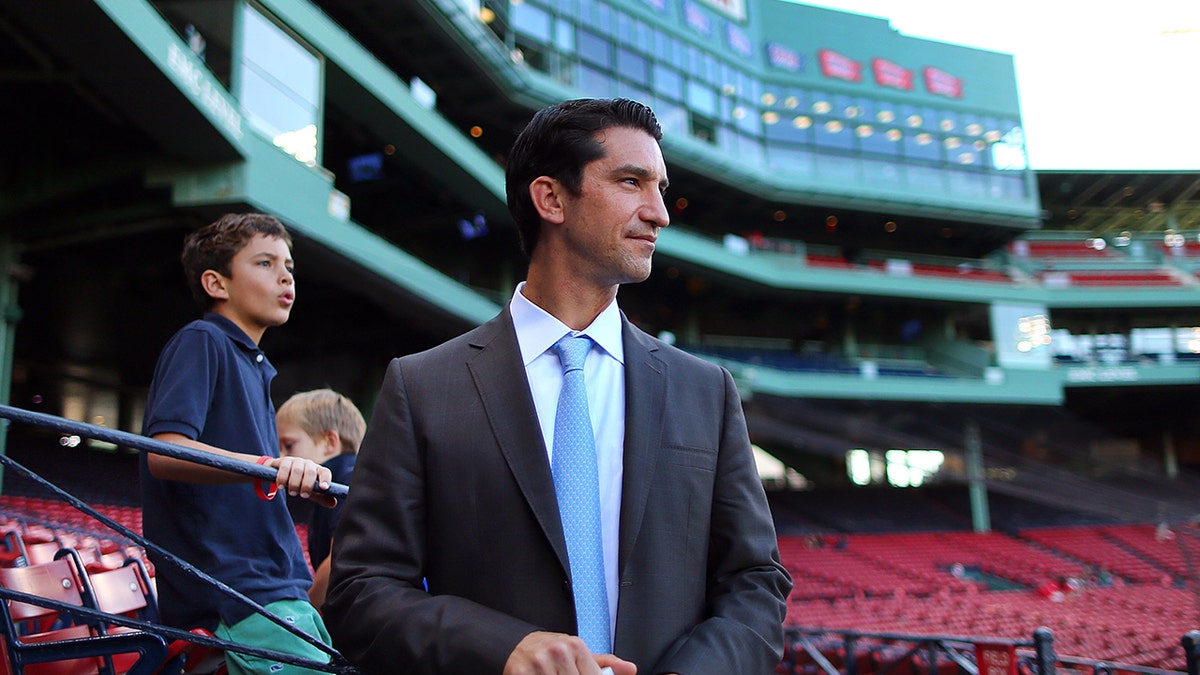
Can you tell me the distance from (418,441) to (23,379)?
82.8 feet

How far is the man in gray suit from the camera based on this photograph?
1795 mm

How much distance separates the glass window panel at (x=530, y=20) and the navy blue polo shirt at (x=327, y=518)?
23904mm

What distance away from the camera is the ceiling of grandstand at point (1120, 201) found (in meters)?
41.1

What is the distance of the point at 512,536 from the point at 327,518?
1.93 m

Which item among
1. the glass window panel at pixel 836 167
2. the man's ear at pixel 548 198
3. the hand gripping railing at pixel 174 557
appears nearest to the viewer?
the man's ear at pixel 548 198

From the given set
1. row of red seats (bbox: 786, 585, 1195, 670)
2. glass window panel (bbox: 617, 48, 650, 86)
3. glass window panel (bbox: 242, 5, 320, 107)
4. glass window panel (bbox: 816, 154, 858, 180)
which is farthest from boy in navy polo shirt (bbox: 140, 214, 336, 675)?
glass window panel (bbox: 816, 154, 858, 180)

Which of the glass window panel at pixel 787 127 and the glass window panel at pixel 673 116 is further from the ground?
the glass window panel at pixel 787 127

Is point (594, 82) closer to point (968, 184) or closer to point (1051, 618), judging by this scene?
point (968, 184)

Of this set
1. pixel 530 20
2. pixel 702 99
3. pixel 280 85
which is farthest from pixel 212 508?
pixel 702 99

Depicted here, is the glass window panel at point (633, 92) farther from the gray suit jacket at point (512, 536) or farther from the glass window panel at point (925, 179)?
the gray suit jacket at point (512, 536)

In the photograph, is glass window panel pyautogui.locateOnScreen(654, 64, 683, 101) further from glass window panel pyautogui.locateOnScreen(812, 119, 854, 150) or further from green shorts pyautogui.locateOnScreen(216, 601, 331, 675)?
green shorts pyautogui.locateOnScreen(216, 601, 331, 675)

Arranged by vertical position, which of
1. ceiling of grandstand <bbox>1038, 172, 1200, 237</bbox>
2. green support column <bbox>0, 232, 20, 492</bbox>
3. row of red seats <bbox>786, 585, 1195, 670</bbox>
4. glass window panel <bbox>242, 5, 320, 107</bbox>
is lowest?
row of red seats <bbox>786, 585, 1195, 670</bbox>

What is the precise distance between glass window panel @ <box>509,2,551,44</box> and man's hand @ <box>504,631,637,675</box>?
1016 inches

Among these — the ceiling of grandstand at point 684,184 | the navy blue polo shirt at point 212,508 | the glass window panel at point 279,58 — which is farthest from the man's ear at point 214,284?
the ceiling of grandstand at point 684,184
